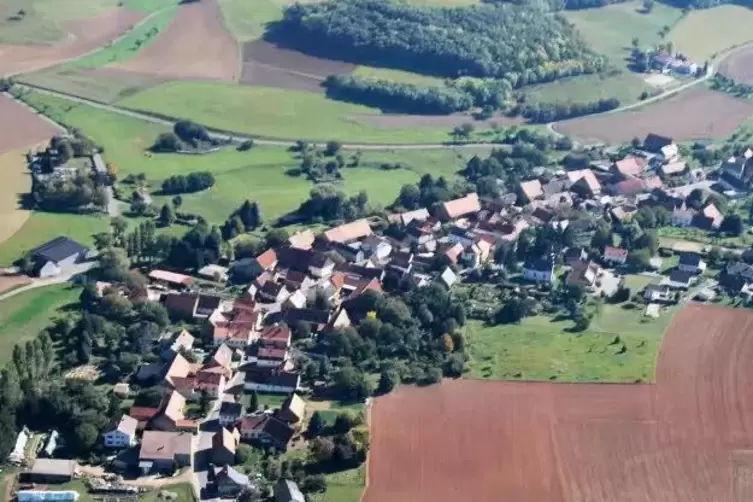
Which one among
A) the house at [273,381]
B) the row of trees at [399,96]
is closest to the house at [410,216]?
the house at [273,381]

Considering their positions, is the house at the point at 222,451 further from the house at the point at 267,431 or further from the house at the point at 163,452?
the house at the point at 267,431

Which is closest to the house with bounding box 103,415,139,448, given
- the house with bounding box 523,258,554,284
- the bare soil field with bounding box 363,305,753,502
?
the bare soil field with bounding box 363,305,753,502

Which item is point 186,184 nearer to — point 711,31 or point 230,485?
point 230,485

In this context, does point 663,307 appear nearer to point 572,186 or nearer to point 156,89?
point 572,186

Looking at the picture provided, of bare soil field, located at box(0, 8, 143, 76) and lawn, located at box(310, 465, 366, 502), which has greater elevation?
bare soil field, located at box(0, 8, 143, 76)

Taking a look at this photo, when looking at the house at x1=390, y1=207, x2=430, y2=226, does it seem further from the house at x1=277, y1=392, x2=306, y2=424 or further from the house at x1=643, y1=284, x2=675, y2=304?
the house at x1=277, y1=392, x2=306, y2=424

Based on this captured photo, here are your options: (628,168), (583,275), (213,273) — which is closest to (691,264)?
(583,275)
